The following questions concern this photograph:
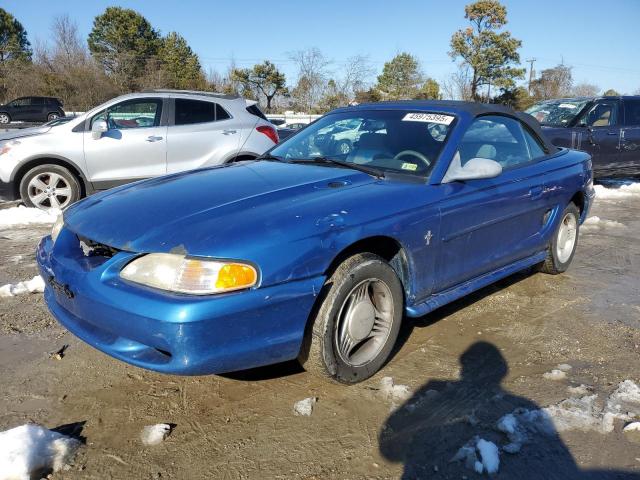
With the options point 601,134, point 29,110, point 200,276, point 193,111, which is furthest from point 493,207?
point 29,110

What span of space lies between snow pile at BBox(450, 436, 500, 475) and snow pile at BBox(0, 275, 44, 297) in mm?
3379

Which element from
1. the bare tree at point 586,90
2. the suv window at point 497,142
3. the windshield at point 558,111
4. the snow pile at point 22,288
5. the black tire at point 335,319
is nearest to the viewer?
the black tire at point 335,319

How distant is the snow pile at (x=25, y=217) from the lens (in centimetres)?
647

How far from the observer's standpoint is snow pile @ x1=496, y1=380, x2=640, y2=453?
97.1 inches

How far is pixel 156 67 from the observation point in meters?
41.4

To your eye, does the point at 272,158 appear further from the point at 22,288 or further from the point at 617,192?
the point at 617,192

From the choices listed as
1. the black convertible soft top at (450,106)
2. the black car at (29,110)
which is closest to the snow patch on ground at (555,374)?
the black convertible soft top at (450,106)

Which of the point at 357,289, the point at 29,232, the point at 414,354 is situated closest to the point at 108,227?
the point at 357,289

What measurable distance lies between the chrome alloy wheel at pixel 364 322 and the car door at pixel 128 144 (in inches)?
199

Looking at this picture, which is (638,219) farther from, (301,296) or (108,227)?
(108,227)

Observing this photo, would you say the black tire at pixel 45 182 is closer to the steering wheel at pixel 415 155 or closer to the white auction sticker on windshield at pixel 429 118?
the white auction sticker on windshield at pixel 429 118

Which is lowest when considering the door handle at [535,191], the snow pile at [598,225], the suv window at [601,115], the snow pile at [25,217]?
the snow pile at [598,225]

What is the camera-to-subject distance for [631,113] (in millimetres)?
9312

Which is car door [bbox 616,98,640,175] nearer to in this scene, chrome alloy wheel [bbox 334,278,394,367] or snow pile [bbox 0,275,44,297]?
chrome alloy wheel [bbox 334,278,394,367]
